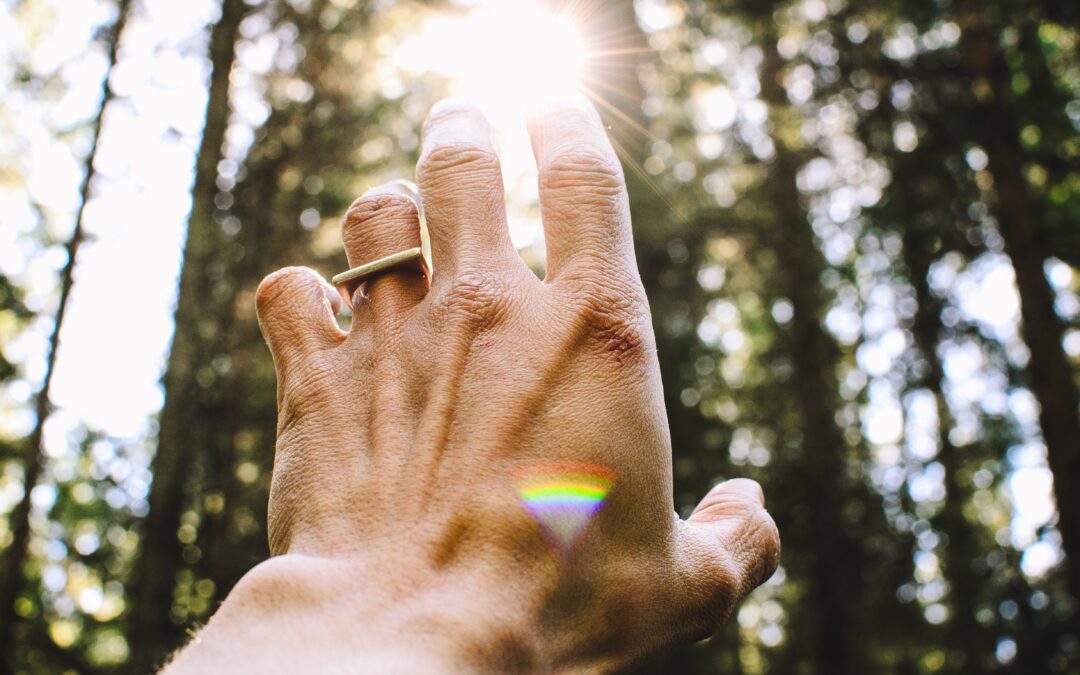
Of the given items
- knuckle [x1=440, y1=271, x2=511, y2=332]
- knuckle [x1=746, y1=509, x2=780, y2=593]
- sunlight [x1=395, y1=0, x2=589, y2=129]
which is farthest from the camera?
sunlight [x1=395, y1=0, x2=589, y2=129]

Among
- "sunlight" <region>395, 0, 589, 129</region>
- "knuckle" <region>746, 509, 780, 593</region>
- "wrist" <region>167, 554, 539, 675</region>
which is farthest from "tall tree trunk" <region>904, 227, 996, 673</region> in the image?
"wrist" <region>167, 554, 539, 675</region>

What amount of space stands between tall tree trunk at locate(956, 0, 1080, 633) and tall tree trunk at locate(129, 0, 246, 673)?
9155 mm

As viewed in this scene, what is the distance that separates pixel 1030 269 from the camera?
376 inches

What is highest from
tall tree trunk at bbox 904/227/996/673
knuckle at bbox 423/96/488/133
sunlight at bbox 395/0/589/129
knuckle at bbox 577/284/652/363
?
sunlight at bbox 395/0/589/129

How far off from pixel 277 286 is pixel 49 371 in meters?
12.3

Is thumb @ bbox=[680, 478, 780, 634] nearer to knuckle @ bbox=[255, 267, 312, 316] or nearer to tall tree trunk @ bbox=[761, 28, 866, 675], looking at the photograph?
knuckle @ bbox=[255, 267, 312, 316]

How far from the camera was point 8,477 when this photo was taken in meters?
18.7

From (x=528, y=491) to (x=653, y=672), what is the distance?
9.30 meters

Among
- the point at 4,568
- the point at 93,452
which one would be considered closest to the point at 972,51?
the point at 93,452

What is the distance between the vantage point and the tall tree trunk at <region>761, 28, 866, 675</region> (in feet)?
44.9

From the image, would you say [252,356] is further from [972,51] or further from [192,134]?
[972,51]

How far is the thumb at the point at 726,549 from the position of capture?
1466 millimetres

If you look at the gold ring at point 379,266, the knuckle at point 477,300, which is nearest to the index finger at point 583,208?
the knuckle at point 477,300

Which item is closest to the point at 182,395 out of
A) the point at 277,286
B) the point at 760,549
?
the point at 277,286
